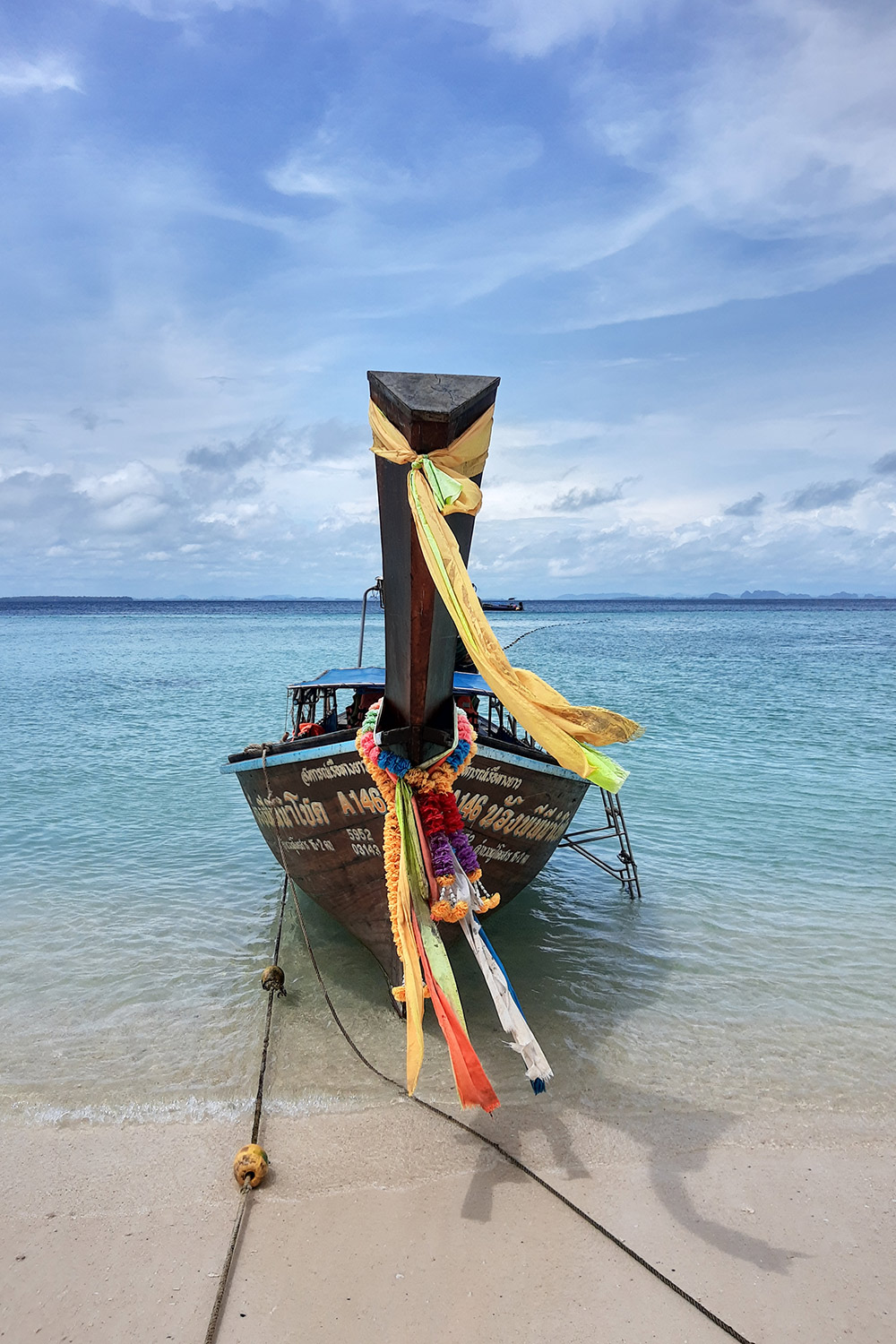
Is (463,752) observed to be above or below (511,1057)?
above

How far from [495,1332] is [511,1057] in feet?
7.93

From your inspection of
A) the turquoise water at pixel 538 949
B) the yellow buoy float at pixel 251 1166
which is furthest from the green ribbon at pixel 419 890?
the turquoise water at pixel 538 949

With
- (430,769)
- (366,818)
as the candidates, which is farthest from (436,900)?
(366,818)

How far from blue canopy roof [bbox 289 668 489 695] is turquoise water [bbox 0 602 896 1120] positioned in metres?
2.79

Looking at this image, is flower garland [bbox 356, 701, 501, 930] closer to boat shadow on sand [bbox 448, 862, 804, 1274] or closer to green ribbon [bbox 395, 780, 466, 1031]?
green ribbon [bbox 395, 780, 466, 1031]

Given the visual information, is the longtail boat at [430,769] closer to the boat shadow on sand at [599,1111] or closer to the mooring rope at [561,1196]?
the mooring rope at [561,1196]

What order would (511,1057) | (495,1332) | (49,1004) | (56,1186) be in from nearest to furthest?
(495,1332)
(56,1186)
(511,1057)
(49,1004)

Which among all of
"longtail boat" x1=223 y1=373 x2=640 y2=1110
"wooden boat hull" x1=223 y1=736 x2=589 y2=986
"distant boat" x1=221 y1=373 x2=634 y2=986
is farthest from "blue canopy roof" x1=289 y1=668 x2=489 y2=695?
"wooden boat hull" x1=223 y1=736 x2=589 y2=986

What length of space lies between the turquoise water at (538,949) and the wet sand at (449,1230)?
40 cm

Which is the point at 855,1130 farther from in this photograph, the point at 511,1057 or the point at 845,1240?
the point at 511,1057

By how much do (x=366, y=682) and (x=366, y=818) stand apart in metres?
2.45

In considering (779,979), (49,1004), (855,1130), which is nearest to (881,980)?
(779,979)

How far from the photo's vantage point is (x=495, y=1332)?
159 inches

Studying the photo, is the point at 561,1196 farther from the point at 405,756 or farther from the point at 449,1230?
the point at 405,756
